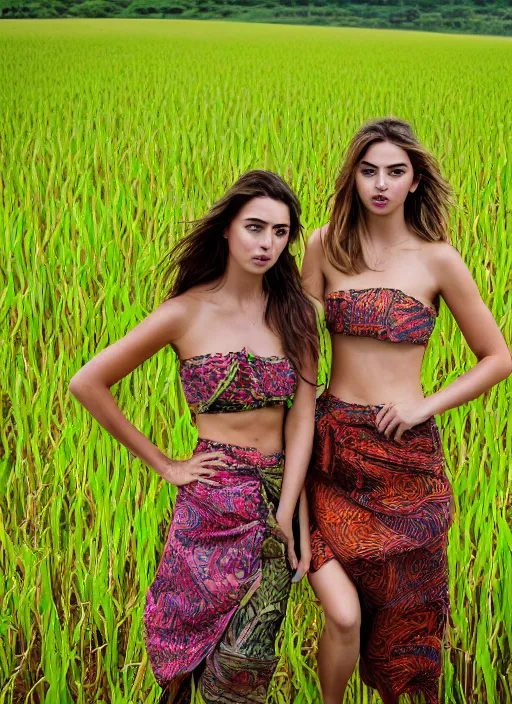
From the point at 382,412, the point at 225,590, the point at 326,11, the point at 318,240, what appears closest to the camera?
the point at 225,590

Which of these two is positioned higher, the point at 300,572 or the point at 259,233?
the point at 259,233

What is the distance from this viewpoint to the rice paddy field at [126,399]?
161 cm

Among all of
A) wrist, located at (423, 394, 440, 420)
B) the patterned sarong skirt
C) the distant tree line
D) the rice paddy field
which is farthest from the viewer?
the distant tree line

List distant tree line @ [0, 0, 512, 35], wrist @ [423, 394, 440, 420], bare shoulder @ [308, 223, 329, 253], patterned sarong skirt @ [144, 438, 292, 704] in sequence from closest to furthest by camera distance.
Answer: patterned sarong skirt @ [144, 438, 292, 704] → wrist @ [423, 394, 440, 420] → bare shoulder @ [308, 223, 329, 253] → distant tree line @ [0, 0, 512, 35]

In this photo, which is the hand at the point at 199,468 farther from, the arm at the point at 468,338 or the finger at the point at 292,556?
the arm at the point at 468,338

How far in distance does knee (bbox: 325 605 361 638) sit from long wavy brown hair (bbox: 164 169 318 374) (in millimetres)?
357

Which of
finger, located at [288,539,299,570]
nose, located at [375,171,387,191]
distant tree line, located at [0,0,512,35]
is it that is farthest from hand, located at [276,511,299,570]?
distant tree line, located at [0,0,512,35]

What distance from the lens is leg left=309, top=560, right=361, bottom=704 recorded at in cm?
127

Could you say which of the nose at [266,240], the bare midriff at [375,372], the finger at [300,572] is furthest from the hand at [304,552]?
the nose at [266,240]

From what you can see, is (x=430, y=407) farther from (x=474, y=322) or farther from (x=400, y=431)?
(x=474, y=322)

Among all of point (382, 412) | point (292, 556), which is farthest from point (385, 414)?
point (292, 556)

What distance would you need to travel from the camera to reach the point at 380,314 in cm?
136

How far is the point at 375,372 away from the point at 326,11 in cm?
1573

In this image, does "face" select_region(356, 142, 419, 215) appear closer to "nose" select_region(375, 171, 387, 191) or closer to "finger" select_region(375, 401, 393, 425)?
"nose" select_region(375, 171, 387, 191)
